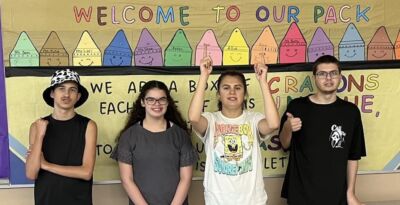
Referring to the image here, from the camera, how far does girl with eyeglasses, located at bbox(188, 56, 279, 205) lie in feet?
7.72

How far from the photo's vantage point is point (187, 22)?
9.12 feet

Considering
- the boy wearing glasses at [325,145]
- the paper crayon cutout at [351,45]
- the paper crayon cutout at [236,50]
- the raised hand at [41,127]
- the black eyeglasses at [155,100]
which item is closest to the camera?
the raised hand at [41,127]

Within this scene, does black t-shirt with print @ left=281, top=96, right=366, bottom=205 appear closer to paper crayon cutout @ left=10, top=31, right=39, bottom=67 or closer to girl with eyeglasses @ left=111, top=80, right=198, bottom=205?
girl with eyeglasses @ left=111, top=80, right=198, bottom=205

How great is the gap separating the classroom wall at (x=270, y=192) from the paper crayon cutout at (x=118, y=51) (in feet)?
2.32

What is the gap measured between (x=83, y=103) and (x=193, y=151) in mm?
681

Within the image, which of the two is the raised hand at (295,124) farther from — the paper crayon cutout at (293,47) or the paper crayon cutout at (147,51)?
the paper crayon cutout at (147,51)

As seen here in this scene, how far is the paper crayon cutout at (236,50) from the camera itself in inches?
111

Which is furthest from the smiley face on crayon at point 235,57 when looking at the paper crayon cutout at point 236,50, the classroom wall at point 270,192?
the classroom wall at point 270,192

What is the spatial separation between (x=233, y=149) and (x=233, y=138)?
55mm

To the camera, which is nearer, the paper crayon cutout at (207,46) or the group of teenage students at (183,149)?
the group of teenage students at (183,149)

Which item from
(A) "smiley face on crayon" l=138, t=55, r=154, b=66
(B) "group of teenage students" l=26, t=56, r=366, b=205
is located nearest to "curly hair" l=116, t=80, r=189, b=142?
(B) "group of teenage students" l=26, t=56, r=366, b=205

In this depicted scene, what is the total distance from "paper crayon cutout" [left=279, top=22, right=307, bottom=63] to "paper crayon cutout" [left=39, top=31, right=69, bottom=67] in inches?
48.4

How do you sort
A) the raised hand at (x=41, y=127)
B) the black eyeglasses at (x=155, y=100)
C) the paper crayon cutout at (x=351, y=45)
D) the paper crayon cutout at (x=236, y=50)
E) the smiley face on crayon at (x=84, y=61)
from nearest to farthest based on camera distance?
1. the raised hand at (x=41, y=127)
2. the black eyeglasses at (x=155, y=100)
3. the smiley face on crayon at (x=84, y=61)
4. the paper crayon cutout at (x=236, y=50)
5. the paper crayon cutout at (x=351, y=45)

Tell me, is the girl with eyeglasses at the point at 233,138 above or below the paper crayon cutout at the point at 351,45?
below
